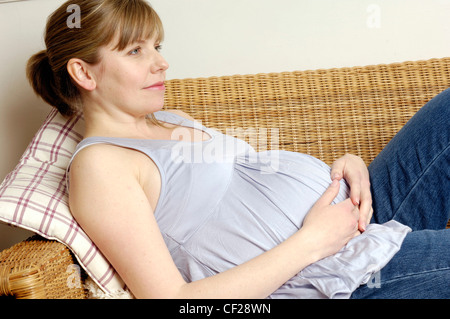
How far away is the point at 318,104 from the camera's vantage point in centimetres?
169

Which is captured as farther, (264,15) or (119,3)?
(264,15)

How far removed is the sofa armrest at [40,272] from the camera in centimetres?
90

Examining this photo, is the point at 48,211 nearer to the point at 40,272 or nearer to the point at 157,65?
the point at 40,272

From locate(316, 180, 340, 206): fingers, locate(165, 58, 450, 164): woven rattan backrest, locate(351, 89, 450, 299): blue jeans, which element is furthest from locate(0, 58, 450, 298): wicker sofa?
locate(316, 180, 340, 206): fingers

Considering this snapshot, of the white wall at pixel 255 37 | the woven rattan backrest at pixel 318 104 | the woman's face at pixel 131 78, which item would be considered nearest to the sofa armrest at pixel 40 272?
the woman's face at pixel 131 78

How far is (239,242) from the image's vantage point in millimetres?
1060

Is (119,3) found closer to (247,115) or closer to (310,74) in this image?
(247,115)

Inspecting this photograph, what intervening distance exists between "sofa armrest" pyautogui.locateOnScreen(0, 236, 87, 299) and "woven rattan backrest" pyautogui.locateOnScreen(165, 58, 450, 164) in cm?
79

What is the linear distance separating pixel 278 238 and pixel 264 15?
1.08 m

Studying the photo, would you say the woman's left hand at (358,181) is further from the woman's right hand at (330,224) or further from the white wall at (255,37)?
the white wall at (255,37)

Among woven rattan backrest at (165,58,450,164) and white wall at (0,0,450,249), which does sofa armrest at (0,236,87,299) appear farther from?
white wall at (0,0,450,249)
